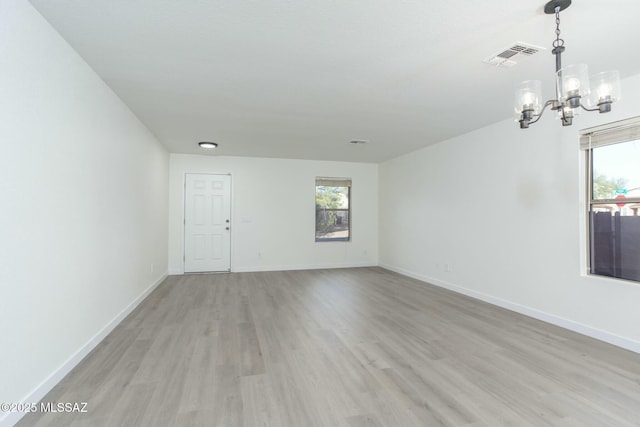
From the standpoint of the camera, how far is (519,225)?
3752 millimetres

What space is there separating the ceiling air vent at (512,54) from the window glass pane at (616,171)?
1.46 m

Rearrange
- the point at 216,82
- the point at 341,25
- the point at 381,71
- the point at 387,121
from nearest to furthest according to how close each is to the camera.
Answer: the point at 341,25 < the point at 381,71 < the point at 216,82 < the point at 387,121

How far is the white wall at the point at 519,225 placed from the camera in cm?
295

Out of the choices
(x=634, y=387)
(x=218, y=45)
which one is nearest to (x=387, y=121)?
(x=218, y=45)

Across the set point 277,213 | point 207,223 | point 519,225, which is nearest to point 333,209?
point 277,213

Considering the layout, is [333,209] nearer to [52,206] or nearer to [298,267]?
[298,267]

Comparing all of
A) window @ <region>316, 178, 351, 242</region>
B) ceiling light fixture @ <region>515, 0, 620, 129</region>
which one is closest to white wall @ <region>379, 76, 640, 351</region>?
ceiling light fixture @ <region>515, 0, 620, 129</region>

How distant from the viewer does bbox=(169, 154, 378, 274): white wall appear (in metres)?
6.16

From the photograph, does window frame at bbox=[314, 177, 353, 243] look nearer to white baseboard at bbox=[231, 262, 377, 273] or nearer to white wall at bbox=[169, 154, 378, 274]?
white wall at bbox=[169, 154, 378, 274]

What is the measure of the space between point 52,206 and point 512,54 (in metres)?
3.47

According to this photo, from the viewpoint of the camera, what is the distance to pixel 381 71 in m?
2.62

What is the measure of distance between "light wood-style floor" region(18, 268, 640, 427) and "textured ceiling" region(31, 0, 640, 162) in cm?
241

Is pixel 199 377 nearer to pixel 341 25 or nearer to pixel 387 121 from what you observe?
pixel 341 25

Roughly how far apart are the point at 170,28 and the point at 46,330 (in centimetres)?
214
